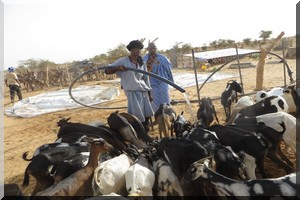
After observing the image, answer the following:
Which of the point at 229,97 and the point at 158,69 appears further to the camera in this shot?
the point at 229,97

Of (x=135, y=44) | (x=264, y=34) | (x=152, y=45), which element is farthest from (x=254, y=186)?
(x=264, y=34)

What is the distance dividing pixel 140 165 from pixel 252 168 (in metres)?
1.77

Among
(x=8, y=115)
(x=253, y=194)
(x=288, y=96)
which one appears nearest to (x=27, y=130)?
(x=8, y=115)

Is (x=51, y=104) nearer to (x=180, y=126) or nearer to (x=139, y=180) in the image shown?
(x=180, y=126)

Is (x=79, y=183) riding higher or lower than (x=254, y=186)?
lower

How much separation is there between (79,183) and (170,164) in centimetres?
126

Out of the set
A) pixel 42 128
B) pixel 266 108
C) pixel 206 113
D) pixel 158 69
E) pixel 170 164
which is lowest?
pixel 42 128

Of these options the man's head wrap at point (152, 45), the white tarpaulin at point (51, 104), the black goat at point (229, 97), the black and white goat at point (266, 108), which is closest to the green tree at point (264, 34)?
the white tarpaulin at point (51, 104)

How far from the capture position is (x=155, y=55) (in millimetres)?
7906

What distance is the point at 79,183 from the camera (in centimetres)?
390

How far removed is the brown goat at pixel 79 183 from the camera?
3.61 metres

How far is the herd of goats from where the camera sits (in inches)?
138

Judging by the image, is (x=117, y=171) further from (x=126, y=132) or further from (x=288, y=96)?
(x=288, y=96)

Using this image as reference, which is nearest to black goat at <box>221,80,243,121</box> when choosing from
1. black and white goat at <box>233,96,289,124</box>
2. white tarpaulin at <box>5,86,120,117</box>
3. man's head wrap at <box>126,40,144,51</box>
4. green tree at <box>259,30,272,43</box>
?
black and white goat at <box>233,96,289,124</box>
